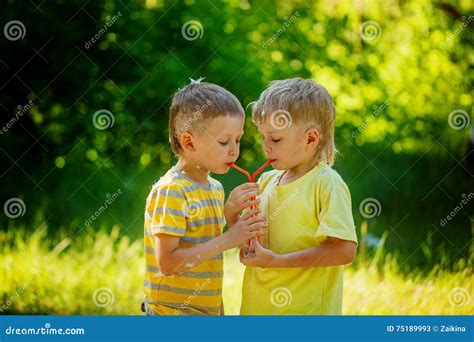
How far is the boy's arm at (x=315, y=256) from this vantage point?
269 centimetres

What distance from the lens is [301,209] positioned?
275 cm

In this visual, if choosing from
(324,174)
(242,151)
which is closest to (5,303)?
(242,151)

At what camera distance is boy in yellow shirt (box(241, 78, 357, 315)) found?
271cm

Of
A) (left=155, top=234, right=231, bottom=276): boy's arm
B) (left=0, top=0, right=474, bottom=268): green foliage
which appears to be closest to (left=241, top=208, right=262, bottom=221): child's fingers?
(left=155, top=234, right=231, bottom=276): boy's arm

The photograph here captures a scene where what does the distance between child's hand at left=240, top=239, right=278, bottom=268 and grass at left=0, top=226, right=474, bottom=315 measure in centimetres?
117

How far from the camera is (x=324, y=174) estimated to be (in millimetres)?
2744

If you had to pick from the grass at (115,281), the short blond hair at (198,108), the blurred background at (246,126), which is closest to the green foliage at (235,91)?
the blurred background at (246,126)

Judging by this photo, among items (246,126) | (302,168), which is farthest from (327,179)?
(246,126)

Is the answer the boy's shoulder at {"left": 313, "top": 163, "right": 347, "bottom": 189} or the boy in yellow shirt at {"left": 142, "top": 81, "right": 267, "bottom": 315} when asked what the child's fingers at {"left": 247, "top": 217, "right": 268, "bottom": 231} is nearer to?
the boy in yellow shirt at {"left": 142, "top": 81, "right": 267, "bottom": 315}

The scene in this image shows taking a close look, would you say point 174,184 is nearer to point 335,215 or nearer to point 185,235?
point 185,235

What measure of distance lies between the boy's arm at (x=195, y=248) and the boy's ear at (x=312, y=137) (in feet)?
1.12

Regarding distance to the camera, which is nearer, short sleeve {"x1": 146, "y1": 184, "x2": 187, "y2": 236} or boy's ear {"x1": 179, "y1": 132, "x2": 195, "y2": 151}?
short sleeve {"x1": 146, "y1": 184, "x2": 187, "y2": 236}

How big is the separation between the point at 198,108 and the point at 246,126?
4.62ft

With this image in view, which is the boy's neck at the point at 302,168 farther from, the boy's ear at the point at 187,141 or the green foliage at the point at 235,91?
the green foliage at the point at 235,91
